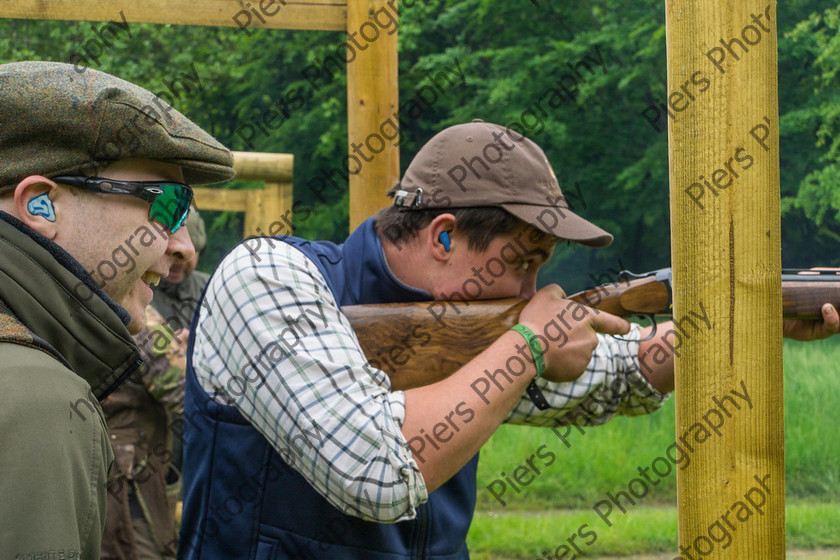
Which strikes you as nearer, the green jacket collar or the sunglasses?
the green jacket collar

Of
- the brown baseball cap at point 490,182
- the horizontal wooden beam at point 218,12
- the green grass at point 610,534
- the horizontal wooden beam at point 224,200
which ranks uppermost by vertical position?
the horizontal wooden beam at point 218,12

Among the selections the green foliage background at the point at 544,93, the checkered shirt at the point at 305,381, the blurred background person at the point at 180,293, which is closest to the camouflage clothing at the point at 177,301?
the blurred background person at the point at 180,293

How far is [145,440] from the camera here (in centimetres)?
396

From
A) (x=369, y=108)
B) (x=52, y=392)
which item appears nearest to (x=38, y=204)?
(x=52, y=392)

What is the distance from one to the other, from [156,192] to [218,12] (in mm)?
2068

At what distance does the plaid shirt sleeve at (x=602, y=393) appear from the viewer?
288 centimetres

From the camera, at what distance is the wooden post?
1.53m

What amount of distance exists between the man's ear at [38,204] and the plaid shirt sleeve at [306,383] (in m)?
0.66

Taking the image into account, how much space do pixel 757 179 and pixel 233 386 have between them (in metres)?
1.18

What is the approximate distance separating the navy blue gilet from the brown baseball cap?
0.40 m

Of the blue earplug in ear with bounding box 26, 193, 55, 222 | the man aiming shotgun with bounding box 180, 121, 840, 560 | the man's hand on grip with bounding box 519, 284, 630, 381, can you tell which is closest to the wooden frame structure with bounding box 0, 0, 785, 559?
the man aiming shotgun with bounding box 180, 121, 840, 560

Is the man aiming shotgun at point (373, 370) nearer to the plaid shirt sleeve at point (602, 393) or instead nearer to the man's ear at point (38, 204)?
the plaid shirt sleeve at point (602, 393)

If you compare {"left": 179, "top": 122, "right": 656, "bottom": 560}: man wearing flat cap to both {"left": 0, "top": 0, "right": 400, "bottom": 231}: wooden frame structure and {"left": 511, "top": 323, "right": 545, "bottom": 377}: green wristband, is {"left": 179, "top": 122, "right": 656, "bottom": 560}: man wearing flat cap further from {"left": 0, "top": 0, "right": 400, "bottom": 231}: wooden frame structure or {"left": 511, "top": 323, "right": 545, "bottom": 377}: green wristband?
{"left": 0, "top": 0, "right": 400, "bottom": 231}: wooden frame structure

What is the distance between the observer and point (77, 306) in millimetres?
1383
